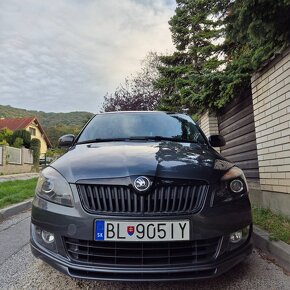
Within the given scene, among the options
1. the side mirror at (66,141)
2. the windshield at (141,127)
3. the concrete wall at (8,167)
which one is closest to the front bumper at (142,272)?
the windshield at (141,127)

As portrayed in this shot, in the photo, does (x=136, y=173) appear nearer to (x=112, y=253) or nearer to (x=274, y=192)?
(x=112, y=253)

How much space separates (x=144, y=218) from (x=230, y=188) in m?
0.75

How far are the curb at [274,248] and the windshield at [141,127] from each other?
4.04 ft

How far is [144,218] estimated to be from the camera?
2.47 meters

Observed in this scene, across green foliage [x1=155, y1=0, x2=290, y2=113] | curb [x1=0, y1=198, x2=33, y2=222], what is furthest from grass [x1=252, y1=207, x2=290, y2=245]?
curb [x1=0, y1=198, x2=33, y2=222]

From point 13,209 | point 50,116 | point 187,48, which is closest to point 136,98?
point 187,48

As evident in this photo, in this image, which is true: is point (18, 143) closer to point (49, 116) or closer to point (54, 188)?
point (54, 188)

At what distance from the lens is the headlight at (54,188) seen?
266cm

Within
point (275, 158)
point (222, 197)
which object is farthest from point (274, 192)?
point (222, 197)

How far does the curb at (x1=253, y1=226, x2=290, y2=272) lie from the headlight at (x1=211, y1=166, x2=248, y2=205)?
0.97 m

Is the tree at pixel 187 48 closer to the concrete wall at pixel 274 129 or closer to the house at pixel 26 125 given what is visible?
the concrete wall at pixel 274 129

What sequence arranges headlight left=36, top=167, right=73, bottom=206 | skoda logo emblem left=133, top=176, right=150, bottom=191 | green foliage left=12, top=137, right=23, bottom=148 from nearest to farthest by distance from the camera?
1. skoda logo emblem left=133, top=176, right=150, bottom=191
2. headlight left=36, top=167, right=73, bottom=206
3. green foliage left=12, top=137, right=23, bottom=148

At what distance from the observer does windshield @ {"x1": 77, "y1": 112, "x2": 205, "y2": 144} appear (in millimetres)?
4031

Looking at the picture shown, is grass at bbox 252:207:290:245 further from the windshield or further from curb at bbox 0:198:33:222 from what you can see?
curb at bbox 0:198:33:222
